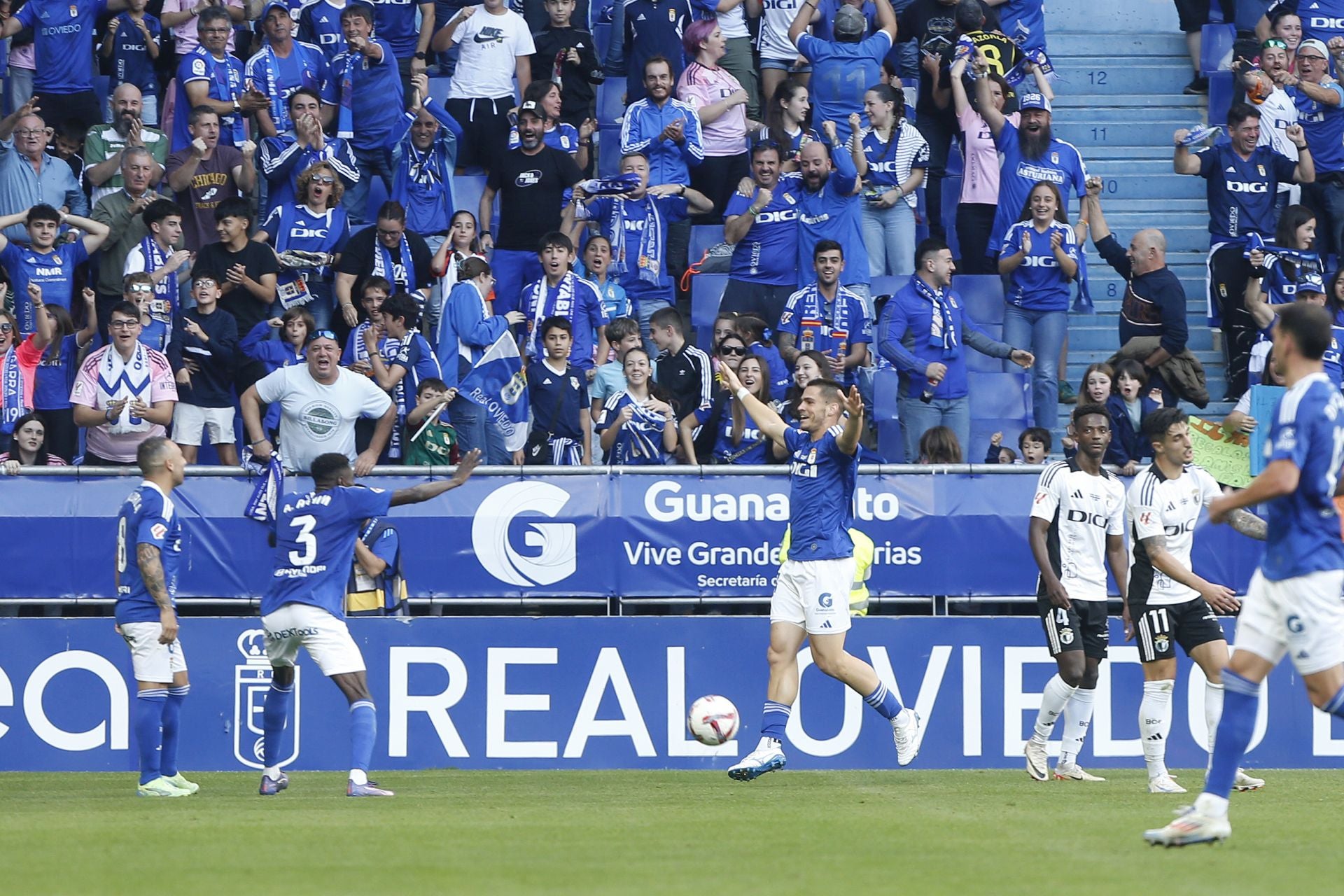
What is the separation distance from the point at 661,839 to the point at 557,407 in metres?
6.98

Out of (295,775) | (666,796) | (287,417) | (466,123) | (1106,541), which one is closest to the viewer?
(666,796)

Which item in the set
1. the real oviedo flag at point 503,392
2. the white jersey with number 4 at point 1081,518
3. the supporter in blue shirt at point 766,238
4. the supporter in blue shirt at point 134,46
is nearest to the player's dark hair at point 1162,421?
the white jersey with number 4 at point 1081,518

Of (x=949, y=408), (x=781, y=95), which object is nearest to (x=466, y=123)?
(x=781, y=95)

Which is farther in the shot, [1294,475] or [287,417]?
[287,417]

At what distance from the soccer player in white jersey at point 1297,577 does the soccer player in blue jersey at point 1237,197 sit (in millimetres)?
Answer: 9819

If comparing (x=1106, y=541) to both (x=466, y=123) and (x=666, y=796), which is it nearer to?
(x=666, y=796)

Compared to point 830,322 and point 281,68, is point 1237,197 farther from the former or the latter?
point 281,68

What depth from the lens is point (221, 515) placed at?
13469 millimetres

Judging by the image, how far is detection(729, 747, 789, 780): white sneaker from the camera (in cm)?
1124

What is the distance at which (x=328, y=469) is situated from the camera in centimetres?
1093

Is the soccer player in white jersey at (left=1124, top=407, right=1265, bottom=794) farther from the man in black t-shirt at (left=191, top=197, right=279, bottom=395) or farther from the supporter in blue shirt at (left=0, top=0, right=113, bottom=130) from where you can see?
the supporter in blue shirt at (left=0, top=0, right=113, bottom=130)

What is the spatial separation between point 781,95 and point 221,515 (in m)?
7.38

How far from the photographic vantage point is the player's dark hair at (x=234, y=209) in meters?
15.9

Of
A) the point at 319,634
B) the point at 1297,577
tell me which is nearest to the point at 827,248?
the point at 319,634
